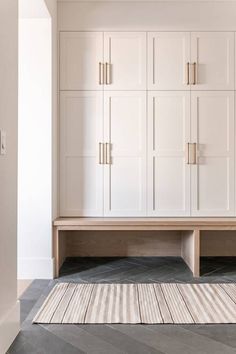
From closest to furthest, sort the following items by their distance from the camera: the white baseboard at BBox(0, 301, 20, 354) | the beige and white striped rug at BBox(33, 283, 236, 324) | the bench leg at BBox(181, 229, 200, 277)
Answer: the white baseboard at BBox(0, 301, 20, 354) → the beige and white striped rug at BBox(33, 283, 236, 324) → the bench leg at BBox(181, 229, 200, 277)

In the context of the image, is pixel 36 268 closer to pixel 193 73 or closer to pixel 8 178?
pixel 8 178

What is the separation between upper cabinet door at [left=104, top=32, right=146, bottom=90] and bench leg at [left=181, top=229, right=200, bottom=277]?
1.54m

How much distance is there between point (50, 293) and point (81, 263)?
82cm

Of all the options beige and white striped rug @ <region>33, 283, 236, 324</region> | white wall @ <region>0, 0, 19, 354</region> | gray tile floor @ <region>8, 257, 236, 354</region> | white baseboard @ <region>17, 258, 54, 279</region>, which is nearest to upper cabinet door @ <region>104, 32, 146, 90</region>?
white wall @ <region>0, 0, 19, 354</region>

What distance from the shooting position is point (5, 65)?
5.70 feet

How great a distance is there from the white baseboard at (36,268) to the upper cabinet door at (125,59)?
5.95ft

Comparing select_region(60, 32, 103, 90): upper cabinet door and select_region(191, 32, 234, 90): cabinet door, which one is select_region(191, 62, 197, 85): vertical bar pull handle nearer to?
A: select_region(191, 32, 234, 90): cabinet door

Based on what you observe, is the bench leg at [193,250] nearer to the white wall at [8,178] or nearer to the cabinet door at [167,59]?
the cabinet door at [167,59]

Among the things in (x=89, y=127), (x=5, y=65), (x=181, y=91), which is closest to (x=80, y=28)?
(x=89, y=127)

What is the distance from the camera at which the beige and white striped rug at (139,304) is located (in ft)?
6.81

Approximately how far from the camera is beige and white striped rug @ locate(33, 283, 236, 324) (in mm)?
2076

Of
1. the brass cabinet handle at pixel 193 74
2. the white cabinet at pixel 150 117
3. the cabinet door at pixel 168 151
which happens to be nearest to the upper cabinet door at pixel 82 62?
the white cabinet at pixel 150 117

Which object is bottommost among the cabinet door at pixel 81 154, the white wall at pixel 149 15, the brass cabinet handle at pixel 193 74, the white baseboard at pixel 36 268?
the white baseboard at pixel 36 268

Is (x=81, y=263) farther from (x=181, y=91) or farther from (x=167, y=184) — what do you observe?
(x=181, y=91)
